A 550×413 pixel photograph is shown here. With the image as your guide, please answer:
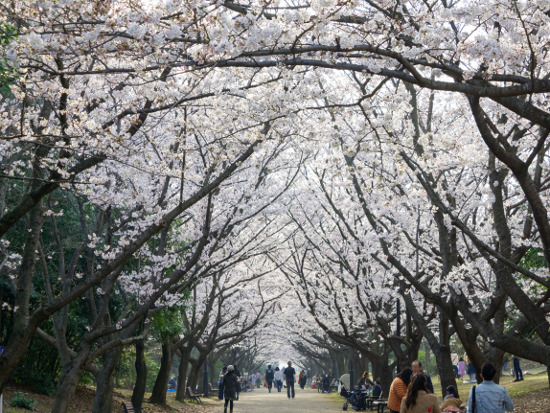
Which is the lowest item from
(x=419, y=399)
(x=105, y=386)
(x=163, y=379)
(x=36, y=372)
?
(x=419, y=399)

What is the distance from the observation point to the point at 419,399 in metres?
7.56

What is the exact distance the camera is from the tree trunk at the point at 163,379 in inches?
841

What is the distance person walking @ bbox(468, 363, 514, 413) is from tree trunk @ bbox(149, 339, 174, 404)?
1527cm

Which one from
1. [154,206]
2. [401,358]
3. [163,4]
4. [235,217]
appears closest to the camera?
[163,4]

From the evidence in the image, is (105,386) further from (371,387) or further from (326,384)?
(326,384)

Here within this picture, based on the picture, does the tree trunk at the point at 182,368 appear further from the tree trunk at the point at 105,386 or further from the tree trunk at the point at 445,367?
the tree trunk at the point at 445,367

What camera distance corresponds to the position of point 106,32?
5844 mm

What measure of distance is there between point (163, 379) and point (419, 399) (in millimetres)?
15697

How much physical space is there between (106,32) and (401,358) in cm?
1371

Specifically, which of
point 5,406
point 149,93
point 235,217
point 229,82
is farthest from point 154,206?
point 5,406

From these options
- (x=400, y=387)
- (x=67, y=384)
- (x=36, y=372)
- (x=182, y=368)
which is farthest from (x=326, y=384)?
(x=67, y=384)

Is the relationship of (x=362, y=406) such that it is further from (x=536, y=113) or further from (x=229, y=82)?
(x=536, y=113)

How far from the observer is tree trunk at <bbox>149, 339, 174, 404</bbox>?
21.4 metres

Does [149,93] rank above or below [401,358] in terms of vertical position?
above
